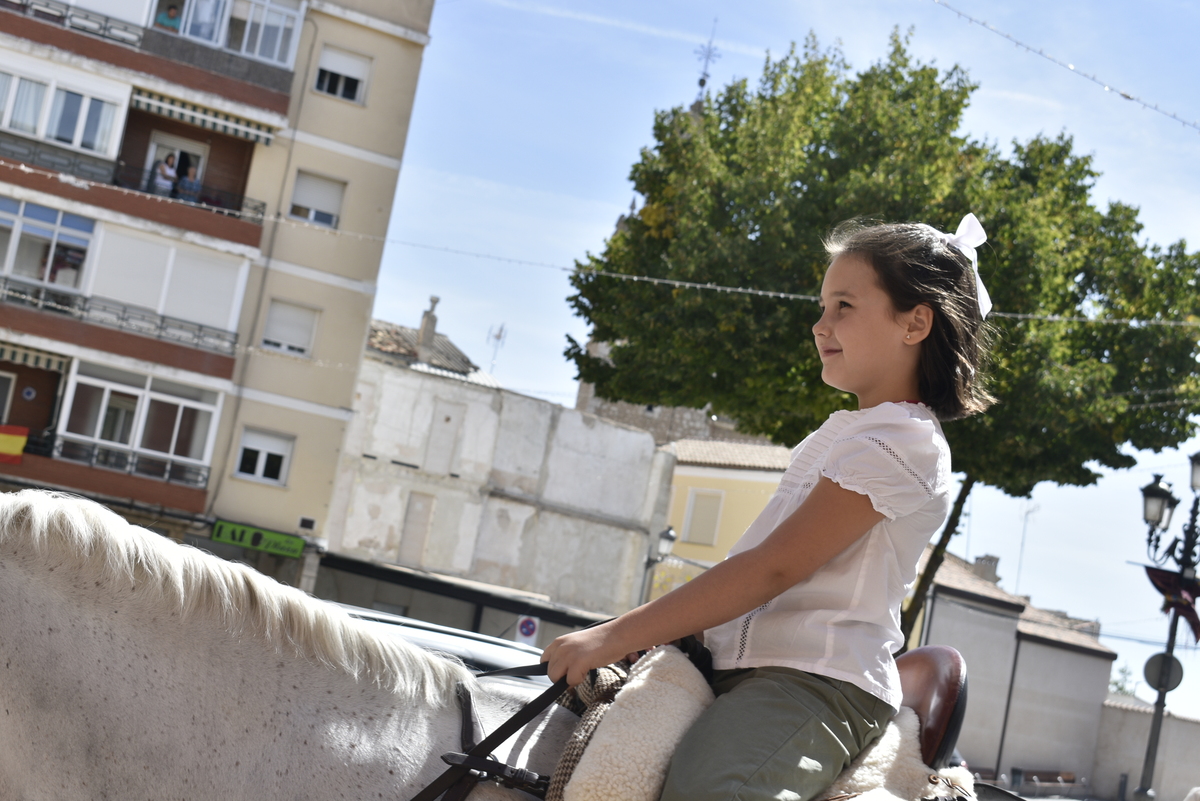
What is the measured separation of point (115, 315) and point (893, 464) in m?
24.0

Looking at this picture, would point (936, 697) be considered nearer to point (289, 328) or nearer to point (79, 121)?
point (289, 328)

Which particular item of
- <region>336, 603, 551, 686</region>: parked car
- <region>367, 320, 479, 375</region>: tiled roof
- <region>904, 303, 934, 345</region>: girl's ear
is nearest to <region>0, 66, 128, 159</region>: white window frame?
<region>367, 320, 479, 375</region>: tiled roof

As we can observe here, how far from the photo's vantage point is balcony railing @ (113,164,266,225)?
23.8 meters

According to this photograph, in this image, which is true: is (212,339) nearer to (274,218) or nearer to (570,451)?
(274,218)

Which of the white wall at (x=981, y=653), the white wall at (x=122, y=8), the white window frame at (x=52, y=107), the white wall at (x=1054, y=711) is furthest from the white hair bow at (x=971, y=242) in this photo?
the white wall at (x=1054, y=711)

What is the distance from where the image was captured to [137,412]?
2314 cm

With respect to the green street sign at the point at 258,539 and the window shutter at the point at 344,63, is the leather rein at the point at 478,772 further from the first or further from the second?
the window shutter at the point at 344,63

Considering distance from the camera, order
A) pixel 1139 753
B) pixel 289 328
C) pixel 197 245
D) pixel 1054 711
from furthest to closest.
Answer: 1. pixel 1054 711
2. pixel 1139 753
3. pixel 289 328
4. pixel 197 245

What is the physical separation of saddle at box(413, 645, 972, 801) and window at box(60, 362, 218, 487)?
914 inches

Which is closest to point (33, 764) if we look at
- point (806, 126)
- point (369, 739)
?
point (369, 739)

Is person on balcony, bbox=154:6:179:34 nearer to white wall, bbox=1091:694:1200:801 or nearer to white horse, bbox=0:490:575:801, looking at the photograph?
white horse, bbox=0:490:575:801

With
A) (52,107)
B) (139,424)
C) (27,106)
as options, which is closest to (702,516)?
(139,424)

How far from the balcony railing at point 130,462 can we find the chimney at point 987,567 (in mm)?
29213

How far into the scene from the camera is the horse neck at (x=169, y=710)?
179 centimetres
